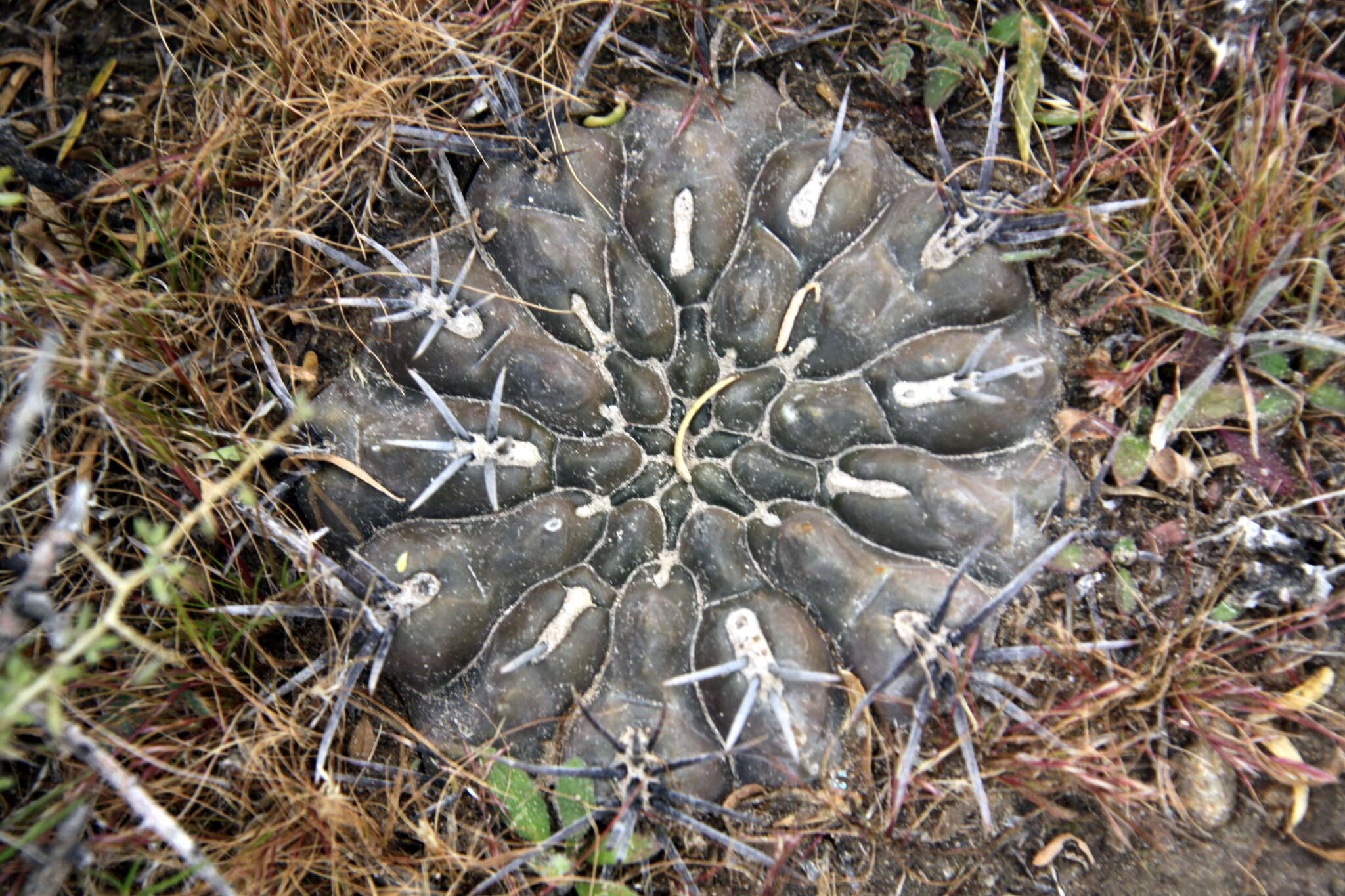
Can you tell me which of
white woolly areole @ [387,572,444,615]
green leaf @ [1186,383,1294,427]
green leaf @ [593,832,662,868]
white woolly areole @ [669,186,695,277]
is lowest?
green leaf @ [593,832,662,868]

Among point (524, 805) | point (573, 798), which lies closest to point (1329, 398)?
point (573, 798)

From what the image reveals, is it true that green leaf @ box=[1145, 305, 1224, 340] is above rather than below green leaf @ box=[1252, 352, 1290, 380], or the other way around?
above

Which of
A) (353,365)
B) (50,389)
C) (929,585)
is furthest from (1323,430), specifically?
(50,389)

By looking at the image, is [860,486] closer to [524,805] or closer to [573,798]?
[573,798]

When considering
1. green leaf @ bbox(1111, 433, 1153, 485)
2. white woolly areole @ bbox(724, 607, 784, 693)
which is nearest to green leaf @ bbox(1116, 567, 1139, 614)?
green leaf @ bbox(1111, 433, 1153, 485)

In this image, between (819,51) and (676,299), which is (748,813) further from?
(819,51)

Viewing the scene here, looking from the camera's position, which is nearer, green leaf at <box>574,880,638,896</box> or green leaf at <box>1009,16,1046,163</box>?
green leaf at <box>574,880,638,896</box>

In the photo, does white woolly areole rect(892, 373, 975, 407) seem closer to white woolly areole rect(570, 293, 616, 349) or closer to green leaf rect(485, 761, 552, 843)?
white woolly areole rect(570, 293, 616, 349)
